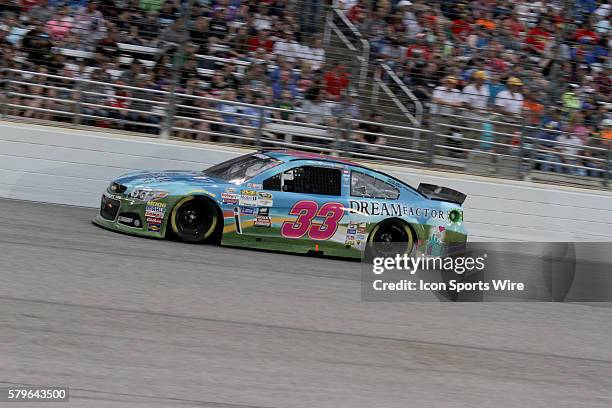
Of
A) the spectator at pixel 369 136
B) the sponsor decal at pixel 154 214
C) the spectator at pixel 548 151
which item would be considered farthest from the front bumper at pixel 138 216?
the spectator at pixel 548 151

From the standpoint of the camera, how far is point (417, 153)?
→ 13977mm

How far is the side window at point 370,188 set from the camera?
36.3 feet

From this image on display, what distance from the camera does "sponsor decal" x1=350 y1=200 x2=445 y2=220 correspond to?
11.0m

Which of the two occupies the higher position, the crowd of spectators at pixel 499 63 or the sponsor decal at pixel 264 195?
the crowd of spectators at pixel 499 63

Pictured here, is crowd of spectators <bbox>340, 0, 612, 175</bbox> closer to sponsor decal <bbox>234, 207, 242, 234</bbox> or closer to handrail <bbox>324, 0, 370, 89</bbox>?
handrail <bbox>324, 0, 370, 89</bbox>

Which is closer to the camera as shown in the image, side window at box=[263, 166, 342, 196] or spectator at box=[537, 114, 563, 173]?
side window at box=[263, 166, 342, 196]

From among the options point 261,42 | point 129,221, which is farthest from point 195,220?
point 261,42

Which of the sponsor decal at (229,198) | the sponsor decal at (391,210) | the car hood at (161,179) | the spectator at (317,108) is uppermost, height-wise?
the spectator at (317,108)

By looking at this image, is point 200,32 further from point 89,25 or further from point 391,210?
point 391,210

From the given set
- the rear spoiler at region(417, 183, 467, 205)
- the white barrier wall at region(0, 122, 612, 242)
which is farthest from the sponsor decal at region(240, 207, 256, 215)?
the white barrier wall at region(0, 122, 612, 242)

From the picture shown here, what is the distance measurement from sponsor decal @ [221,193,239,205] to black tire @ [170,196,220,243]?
14cm

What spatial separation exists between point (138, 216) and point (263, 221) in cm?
148

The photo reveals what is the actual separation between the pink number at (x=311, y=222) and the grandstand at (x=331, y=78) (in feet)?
9.55

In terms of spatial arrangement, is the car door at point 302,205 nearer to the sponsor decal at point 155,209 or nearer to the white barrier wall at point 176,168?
the sponsor decal at point 155,209
